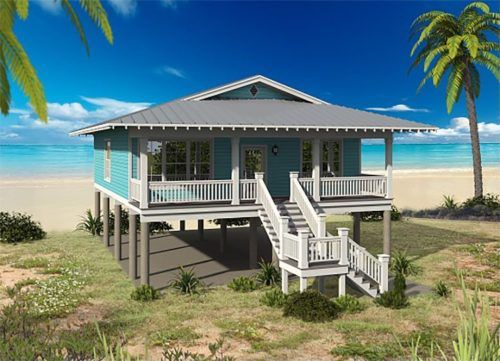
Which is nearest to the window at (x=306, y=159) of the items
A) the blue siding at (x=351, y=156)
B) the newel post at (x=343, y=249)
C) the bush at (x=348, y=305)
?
the blue siding at (x=351, y=156)

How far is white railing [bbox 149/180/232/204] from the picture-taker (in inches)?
717

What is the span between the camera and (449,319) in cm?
1494

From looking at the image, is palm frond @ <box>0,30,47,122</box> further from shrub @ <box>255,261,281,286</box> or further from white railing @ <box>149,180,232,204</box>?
shrub @ <box>255,261,281,286</box>

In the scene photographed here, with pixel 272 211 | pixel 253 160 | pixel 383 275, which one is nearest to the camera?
pixel 383 275

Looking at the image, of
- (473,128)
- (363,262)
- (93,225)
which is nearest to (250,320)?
(363,262)

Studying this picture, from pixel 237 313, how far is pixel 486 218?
28.1 meters

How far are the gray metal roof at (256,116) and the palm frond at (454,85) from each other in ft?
56.7

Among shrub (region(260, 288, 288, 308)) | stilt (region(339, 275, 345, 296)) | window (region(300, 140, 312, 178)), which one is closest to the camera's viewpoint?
shrub (region(260, 288, 288, 308))

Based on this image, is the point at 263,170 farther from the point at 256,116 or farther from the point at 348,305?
the point at 348,305

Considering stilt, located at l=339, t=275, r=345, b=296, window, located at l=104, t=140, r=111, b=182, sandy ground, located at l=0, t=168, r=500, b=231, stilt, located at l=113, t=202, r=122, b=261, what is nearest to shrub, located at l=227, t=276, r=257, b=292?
stilt, located at l=339, t=275, r=345, b=296

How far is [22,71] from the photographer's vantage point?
988cm

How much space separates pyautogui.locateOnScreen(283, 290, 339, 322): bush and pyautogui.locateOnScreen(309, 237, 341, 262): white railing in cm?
125

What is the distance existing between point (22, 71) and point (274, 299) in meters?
9.86

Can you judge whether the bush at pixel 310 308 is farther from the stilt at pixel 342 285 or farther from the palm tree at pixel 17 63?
the palm tree at pixel 17 63
